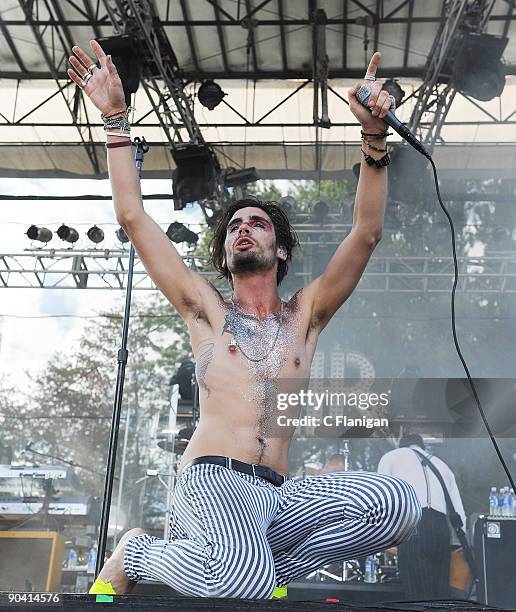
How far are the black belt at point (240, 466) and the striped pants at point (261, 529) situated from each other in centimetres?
2

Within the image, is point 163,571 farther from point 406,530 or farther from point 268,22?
point 268,22

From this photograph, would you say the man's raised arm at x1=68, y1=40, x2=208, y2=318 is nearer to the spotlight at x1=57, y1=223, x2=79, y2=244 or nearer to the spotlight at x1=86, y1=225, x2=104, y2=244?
the spotlight at x1=57, y1=223, x2=79, y2=244

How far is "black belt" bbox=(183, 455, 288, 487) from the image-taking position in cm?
202

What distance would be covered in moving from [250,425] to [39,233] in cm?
840

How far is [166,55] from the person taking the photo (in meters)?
7.81

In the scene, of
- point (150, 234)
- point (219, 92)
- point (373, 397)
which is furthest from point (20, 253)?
point (150, 234)

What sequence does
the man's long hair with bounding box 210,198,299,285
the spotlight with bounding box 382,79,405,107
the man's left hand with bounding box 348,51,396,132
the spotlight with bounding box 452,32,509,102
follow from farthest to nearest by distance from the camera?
the spotlight with bounding box 382,79,405,107 < the spotlight with bounding box 452,32,509,102 < the man's long hair with bounding box 210,198,299,285 < the man's left hand with bounding box 348,51,396,132

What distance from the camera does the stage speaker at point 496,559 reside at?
16.4ft

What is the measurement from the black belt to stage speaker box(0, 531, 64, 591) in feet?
17.0

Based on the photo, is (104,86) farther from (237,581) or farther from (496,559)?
(496,559)

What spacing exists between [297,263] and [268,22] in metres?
3.08

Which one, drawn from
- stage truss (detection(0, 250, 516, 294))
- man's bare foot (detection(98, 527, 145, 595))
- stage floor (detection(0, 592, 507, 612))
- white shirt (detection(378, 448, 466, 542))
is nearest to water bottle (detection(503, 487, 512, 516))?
white shirt (detection(378, 448, 466, 542))

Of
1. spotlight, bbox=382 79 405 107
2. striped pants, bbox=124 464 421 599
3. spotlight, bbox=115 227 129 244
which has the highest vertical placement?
spotlight, bbox=382 79 405 107

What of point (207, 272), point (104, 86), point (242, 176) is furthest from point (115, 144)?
point (207, 272)
